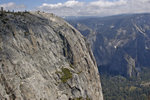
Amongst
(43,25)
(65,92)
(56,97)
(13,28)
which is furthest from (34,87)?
(43,25)

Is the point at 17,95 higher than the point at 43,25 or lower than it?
lower

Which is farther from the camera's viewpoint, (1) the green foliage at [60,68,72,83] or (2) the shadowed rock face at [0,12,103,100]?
(1) the green foliage at [60,68,72,83]

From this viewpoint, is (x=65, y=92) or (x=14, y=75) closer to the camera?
(x=14, y=75)

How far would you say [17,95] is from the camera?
63.8m

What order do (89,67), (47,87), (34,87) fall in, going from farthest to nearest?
1. (89,67)
2. (47,87)
3. (34,87)

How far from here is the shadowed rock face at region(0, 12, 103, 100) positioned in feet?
224

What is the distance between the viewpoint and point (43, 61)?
86125 millimetres

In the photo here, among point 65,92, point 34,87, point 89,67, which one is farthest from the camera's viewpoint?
point 89,67

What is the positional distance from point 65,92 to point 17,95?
88.0ft

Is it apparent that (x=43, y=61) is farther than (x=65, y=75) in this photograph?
A: No

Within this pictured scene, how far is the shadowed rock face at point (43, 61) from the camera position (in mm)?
68125

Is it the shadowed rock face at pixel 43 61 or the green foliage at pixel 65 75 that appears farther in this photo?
the green foliage at pixel 65 75

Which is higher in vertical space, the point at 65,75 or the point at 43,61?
the point at 43,61

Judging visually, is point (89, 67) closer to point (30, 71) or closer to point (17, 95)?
point (30, 71)
